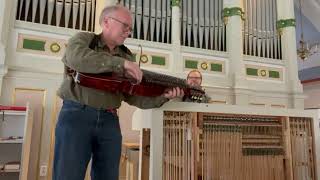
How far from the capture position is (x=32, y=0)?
3.45 metres

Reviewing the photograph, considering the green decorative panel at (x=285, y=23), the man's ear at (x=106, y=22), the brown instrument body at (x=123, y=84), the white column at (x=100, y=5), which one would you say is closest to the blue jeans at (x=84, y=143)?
the brown instrument body at (x=123, y=84)

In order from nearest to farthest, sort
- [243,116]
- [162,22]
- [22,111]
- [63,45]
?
[243,116] < [22,111] < [63,45] < [162,22]

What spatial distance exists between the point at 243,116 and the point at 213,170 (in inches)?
14.9

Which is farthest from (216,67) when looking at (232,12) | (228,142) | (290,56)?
(228,142)

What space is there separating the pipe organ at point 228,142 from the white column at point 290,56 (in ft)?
8.55

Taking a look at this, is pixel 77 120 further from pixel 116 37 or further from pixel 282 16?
pixel 282 16

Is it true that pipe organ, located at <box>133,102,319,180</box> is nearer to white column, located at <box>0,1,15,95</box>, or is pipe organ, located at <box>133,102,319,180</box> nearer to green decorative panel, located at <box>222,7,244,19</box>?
white column, located at <box>0,1,15,95</box>

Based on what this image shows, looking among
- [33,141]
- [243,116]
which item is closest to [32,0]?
[33,141]

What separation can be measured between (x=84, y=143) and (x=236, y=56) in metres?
3.25

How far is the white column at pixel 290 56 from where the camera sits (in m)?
4.47

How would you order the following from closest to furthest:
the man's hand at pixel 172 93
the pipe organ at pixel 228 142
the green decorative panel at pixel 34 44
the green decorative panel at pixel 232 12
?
1. the man's hand at pixel 172 93
2. the pipe organ at pixel 228 142
3. the green decorative panel at pixel 34 44
4. the green decorative panel at pixel 232 12

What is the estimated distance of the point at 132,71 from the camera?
1.36 metres

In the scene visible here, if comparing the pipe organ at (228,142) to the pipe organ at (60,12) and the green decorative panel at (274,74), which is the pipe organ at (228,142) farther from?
the green decorative panel at (274,74)

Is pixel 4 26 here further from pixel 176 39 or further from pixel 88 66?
pixel 88 66
